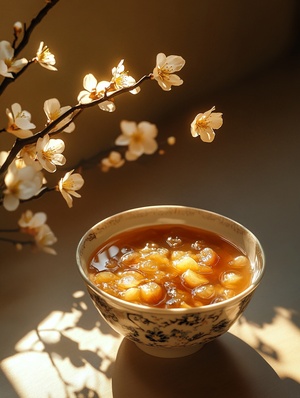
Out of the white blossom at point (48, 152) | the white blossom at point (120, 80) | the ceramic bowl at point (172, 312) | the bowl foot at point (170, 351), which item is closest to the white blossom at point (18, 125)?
the white blossom at point (48, 152)

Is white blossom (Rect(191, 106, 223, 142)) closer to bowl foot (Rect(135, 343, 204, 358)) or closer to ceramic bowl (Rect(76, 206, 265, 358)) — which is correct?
ceramic bowl (Rect(76, 206, 265, 358))

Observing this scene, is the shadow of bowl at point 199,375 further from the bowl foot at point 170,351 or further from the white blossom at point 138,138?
the white blossom at point 138,138

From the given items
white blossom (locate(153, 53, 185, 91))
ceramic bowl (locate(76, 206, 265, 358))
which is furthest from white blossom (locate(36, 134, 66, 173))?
ceramic bowl (locate(76, 206, 265, 358))

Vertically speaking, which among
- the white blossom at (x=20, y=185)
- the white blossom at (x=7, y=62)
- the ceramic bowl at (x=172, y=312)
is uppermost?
the white blossom at (x=7, y=62)

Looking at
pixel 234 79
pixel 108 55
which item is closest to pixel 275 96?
pixel 234 79

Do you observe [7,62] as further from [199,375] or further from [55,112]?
[199,375]
